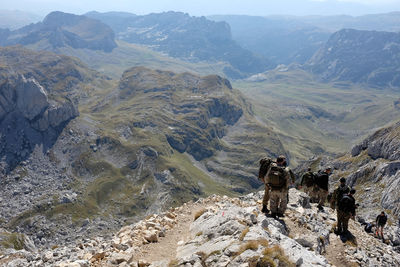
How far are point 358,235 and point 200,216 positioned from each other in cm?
1467

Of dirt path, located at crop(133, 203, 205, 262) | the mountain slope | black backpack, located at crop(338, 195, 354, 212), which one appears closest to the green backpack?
black backpack, located at crop(338, 195, 354, 212)

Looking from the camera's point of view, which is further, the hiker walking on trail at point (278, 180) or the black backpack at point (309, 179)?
the black backpack at point (309, 179)

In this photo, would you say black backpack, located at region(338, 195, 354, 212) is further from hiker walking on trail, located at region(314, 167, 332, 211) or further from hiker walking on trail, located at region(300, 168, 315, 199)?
hiker walking on trail, located at region(300, 168, 315, 199)

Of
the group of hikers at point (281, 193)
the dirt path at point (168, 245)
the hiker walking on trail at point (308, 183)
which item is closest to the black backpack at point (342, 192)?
the group of hikers at point (281, 193)

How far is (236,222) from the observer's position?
21.0 m

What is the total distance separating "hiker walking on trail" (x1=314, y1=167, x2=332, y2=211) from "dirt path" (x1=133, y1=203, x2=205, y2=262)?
16.2 metres

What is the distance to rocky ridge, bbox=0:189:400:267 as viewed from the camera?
16.7m

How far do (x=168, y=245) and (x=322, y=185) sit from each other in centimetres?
2141

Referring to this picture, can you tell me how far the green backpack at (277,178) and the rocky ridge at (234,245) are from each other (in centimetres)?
258

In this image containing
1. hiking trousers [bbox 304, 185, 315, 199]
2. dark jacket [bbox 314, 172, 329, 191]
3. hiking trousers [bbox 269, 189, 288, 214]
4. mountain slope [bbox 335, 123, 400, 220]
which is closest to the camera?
hiking trousers [bbox 269, 189, 288, 214]

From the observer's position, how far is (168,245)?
2322 centimetres

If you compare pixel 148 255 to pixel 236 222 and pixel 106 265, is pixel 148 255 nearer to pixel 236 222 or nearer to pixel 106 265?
pixel 106 265

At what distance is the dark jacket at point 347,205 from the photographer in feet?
→ 88.8

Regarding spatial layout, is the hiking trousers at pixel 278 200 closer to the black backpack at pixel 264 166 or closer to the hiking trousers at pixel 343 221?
the black backpack at pixel 264 166
